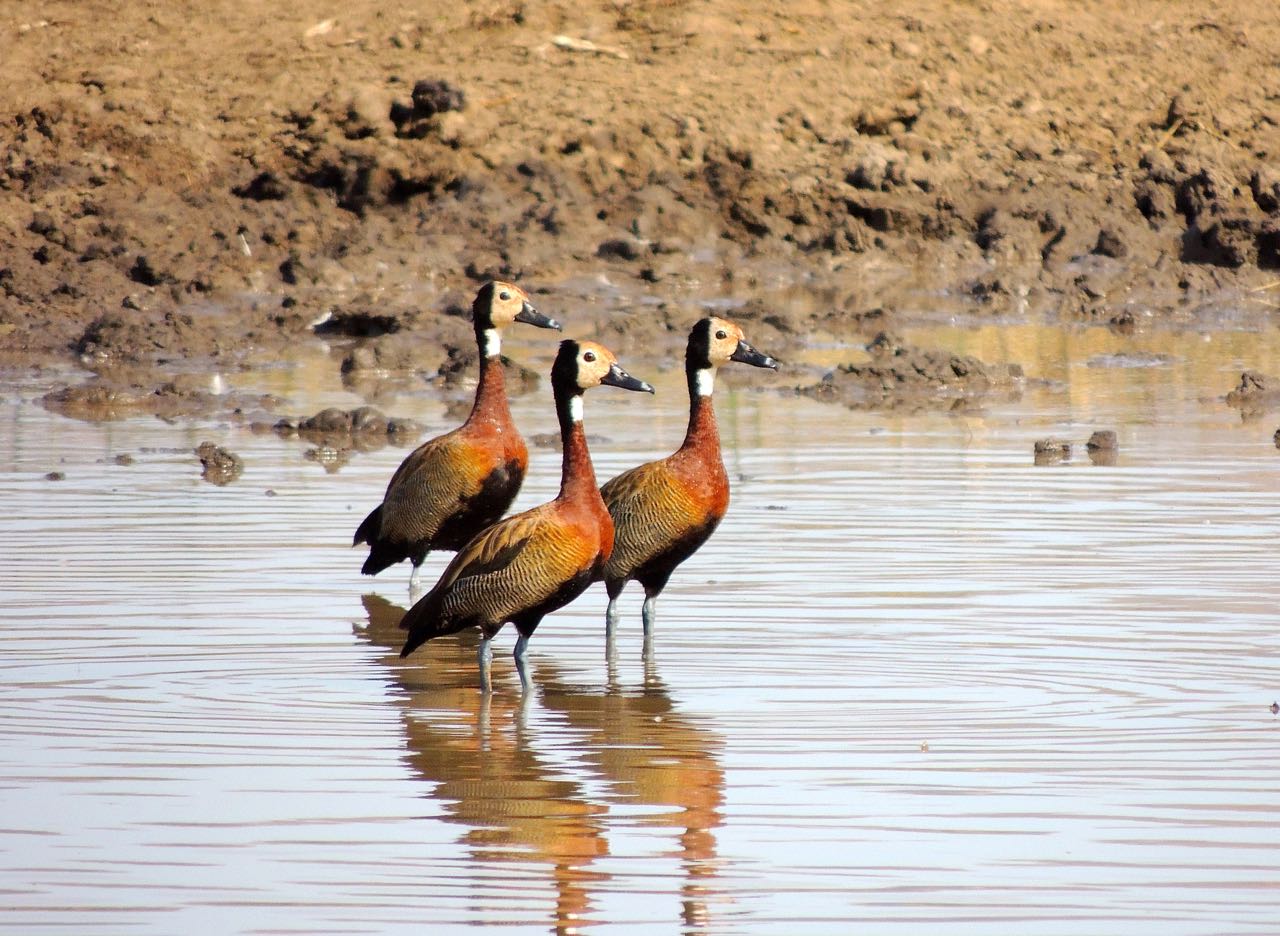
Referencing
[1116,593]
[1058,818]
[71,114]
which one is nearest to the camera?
[1058,818]

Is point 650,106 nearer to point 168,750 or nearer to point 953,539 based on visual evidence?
point 953,539

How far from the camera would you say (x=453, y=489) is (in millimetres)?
9938

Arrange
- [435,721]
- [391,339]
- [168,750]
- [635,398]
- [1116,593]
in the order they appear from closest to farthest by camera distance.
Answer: [168,750] < [435,721] < [1116,593] < [635,398] < [391,339]

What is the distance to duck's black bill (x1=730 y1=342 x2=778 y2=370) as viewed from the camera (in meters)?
9.68

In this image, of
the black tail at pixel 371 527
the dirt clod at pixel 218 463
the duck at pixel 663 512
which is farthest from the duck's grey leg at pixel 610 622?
the dirt clod at pixel 218 463

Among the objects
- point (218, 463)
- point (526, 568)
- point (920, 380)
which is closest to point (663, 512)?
point (526, 568)

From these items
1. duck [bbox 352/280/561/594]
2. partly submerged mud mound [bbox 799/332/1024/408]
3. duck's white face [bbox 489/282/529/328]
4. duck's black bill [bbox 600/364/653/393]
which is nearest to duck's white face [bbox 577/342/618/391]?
duck's black bill [bbox 600/364/653/393]

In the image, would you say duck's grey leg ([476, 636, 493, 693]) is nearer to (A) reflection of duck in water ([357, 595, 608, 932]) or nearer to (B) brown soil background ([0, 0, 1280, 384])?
(A) reflection of duck in water ([357, 595, 608, 932])

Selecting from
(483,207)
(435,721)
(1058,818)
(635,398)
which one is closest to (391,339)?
(635,398)

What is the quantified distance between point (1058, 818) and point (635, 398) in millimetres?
10624

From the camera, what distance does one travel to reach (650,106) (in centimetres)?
2484

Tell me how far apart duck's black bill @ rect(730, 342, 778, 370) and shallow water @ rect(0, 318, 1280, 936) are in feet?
3.03

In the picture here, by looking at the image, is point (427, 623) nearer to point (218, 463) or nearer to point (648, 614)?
point (648, 614)

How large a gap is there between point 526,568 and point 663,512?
1.22 metres
